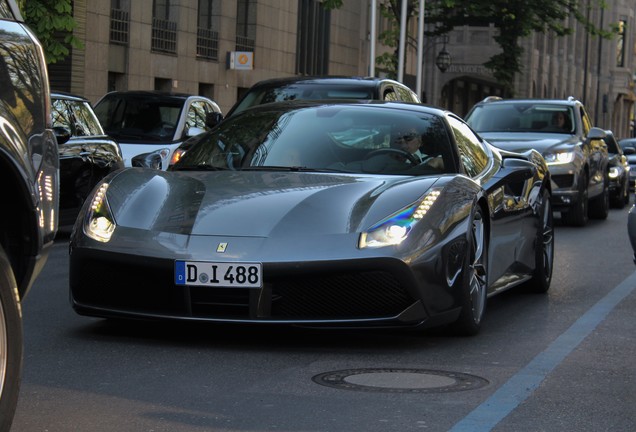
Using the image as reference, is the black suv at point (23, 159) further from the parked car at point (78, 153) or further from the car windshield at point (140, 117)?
the car windshield at point (140, 117)

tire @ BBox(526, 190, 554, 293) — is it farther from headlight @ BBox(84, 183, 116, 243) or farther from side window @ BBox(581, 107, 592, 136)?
side window @ BBox(581, 107, 592, 136)

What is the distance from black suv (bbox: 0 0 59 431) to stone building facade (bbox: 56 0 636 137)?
24.2 meters

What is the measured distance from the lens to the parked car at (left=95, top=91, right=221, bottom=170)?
1875 cm

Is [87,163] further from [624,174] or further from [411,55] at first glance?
[411,55]

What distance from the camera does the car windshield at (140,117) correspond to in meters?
19.0

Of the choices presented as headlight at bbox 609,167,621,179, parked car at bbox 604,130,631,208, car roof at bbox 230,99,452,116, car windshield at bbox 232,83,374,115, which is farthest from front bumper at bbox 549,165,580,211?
car roof at bbox 230,99,452,116

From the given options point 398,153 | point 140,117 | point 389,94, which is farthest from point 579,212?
point 398,153

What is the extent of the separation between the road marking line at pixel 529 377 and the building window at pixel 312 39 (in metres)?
40.2

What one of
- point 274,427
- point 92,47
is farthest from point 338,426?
point 92,47

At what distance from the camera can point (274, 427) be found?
5.67m

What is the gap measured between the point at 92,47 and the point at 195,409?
29.3 meters

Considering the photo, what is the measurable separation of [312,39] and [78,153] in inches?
1452

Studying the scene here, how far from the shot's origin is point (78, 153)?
48.7ft

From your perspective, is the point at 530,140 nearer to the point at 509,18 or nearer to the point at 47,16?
the point at 47,16
